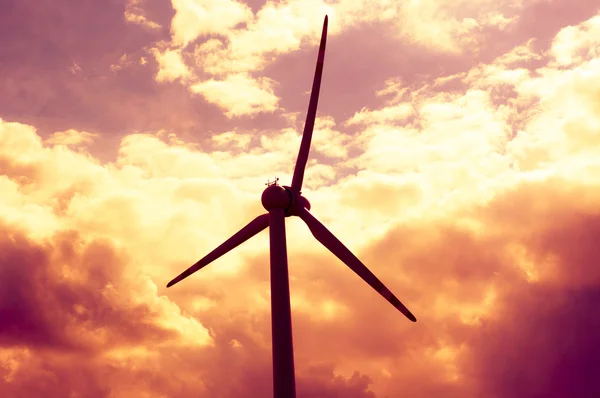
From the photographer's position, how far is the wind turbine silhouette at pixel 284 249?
5184 cm

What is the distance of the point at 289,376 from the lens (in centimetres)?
5138

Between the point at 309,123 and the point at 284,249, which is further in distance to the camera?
the point at 309,123

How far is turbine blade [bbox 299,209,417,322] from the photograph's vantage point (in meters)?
61.1

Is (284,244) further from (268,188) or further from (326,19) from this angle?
(326,19)

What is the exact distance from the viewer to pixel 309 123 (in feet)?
209

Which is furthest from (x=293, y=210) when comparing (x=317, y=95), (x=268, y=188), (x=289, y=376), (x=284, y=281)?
(x=289, y=376)

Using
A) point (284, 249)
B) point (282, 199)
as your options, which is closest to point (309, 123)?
point (282, 199)

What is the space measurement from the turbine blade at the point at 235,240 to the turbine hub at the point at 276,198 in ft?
9.66

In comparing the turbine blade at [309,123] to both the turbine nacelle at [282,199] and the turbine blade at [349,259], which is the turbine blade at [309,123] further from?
the turbine blade at [349,259]

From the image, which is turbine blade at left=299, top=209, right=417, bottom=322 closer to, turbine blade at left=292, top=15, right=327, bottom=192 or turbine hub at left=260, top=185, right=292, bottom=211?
turbine hub at left=260, top=185, right=292, bottom=211

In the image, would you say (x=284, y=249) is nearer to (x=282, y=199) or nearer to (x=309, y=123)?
(x=282, y=199)

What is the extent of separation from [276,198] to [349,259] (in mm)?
10371

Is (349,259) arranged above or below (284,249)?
above

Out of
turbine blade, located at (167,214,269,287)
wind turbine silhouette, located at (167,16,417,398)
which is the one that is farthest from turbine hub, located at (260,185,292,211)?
turbine blade, located at (167,214,269,287)
